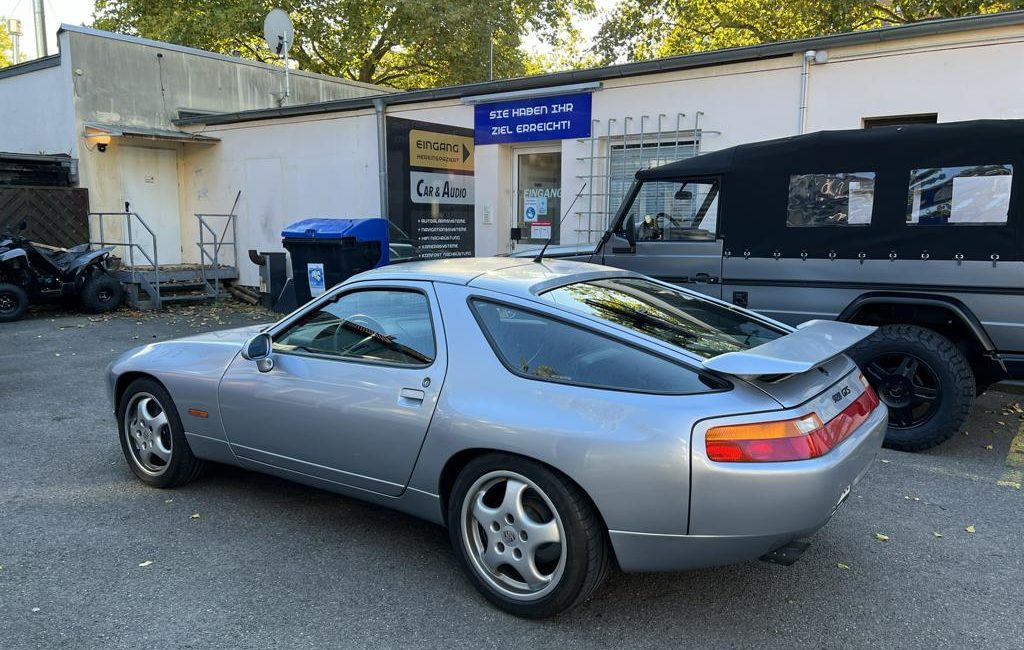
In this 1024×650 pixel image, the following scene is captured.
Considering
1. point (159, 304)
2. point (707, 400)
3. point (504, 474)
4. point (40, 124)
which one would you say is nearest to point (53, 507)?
point (504, 474)

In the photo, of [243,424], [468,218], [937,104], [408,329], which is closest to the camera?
[408,329]

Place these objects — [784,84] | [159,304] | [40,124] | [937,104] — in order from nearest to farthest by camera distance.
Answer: [937,104] < [784,84] < [159,304] < [40,124]

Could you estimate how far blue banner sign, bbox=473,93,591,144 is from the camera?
384 inches

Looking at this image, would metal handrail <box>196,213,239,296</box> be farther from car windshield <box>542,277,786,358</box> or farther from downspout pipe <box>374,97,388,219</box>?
car windshield <box>542,277,786,358</box>

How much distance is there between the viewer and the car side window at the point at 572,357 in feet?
9.18

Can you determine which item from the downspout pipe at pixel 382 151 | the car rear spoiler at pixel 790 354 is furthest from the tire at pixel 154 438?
the downspout pipe at pixel 382 151

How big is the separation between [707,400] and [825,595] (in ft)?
4.14

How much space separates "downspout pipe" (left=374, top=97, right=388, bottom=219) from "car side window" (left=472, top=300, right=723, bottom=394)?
343 inches

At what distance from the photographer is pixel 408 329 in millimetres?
3447

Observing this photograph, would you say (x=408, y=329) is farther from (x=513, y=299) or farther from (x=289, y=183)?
(x=289, y=183)

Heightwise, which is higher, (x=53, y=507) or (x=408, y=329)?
(x=408, y=329)

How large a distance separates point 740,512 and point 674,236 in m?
4.05

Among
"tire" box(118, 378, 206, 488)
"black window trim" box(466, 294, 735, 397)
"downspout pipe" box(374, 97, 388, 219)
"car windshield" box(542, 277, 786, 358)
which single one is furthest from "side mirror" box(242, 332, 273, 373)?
"downspout pipe" box(374, 97, 388, 219)

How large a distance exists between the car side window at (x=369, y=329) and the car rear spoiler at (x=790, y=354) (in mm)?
1304
